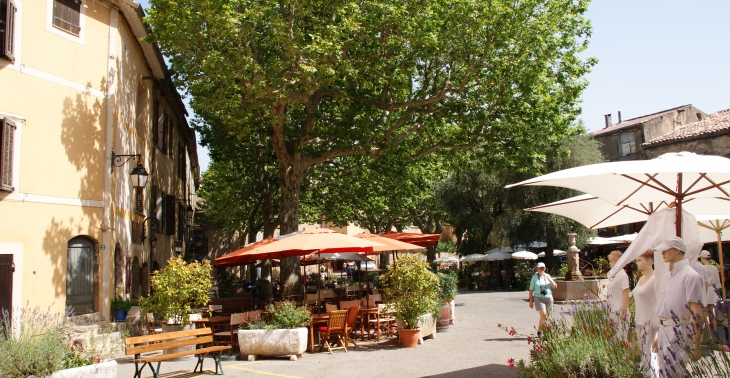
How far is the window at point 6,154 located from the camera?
44.3 ft

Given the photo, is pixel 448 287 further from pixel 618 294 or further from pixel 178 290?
pixel 618 294

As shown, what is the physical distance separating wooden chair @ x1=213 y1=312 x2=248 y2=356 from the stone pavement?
2.28 feet

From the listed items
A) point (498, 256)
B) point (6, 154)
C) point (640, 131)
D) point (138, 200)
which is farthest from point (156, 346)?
point (640, 131)

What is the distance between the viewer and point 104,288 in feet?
51.0

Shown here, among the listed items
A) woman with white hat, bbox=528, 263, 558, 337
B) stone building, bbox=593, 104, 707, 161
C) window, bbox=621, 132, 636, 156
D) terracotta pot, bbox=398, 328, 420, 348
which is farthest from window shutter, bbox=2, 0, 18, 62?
window, bbox=621, 132, 636, 156

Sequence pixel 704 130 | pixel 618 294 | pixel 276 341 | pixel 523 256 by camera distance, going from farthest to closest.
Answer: pixel 704 130
pixel 523 256
pixel 276 341
pixel 618 294

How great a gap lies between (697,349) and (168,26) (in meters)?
14.4

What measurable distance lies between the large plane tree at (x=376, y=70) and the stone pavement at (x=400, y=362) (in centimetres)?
663

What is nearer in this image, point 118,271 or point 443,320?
point 443,320

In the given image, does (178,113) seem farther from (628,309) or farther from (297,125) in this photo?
(628,309)

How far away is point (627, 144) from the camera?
4788 cm

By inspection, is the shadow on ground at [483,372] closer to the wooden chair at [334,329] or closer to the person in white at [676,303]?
the person in white at [676,303]

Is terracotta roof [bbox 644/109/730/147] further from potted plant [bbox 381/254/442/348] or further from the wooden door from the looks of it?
the wooden door

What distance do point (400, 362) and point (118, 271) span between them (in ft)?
27.7
